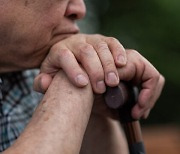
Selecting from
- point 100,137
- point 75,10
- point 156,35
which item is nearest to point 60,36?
point 75,10

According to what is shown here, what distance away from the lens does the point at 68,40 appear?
160cm

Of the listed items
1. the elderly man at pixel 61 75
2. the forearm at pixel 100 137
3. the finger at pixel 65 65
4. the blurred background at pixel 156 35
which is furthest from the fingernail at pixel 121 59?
the blurred background at pixel 156 35

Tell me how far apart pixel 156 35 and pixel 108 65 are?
6.61m

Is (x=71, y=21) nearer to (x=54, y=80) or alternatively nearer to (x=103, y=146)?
(x=54, y=80)

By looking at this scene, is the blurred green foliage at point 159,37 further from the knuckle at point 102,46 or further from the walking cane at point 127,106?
the knuckle at point 102,46

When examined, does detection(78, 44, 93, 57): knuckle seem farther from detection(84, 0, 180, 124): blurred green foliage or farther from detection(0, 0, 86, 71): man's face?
detection(84, 0, 180, 124): blurred green foliage

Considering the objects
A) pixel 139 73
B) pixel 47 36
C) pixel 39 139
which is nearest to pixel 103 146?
pixel 139 73

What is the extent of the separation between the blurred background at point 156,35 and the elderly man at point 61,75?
561 cm

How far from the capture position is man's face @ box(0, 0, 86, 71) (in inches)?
59.1

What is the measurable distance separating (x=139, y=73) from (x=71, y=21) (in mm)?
290

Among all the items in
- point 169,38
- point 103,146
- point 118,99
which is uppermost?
point 118,99

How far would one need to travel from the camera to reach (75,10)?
1616mm

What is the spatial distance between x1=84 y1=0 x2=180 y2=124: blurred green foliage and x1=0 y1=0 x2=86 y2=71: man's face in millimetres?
5855

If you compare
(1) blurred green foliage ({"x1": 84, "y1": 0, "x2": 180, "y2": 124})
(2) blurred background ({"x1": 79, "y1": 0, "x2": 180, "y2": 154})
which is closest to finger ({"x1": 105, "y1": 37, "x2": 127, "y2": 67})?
(2) blurred background ({"x1": 79, "y1": 0, "x2": 180, "y2": 154})
